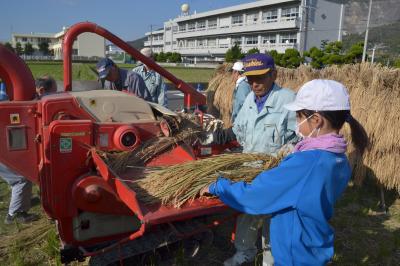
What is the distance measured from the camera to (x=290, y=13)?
53.5m

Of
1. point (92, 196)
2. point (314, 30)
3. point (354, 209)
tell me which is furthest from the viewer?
point (314, 30)

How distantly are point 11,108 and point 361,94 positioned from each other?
17.3 feet

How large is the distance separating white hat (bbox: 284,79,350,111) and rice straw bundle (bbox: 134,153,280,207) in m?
0.93

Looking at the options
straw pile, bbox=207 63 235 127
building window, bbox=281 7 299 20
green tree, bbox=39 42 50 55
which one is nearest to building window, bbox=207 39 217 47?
building window, bbox=281 7 299 20

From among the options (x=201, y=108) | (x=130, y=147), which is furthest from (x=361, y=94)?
(x=130, y=147)

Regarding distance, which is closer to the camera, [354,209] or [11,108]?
[11,108]

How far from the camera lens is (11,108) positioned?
2.85 meters

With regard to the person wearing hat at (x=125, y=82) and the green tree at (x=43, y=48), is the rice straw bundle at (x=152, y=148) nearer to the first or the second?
the person wearing hat at (x=125, y=82)

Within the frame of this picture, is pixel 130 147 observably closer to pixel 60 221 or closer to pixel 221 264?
pixel 60 221

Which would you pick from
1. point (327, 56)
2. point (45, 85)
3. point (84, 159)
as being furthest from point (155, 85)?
point (327, 56)

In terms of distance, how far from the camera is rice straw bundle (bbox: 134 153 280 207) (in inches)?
102

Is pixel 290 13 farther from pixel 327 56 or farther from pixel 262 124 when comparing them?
pixel 262 124

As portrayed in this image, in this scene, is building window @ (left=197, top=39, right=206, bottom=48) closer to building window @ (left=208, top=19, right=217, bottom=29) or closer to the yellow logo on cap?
building window @ (left=208, top=19, right=217, bottom=29)

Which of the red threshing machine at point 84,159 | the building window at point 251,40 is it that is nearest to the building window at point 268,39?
the building window at point 251,40
